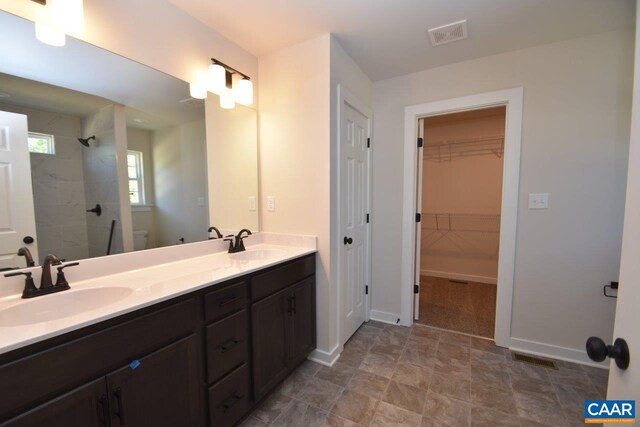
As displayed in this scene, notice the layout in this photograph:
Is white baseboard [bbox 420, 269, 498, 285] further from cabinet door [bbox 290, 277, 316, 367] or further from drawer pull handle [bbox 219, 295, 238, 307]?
drawer pull handle [bbox 219, 295, 238, 307]

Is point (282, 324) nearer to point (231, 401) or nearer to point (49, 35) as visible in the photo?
point (231, 401)

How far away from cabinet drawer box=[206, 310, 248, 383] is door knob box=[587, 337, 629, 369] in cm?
132

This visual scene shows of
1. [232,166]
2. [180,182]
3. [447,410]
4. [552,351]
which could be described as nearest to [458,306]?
[552,351]

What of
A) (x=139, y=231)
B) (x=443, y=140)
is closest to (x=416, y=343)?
(x=139, y=231)

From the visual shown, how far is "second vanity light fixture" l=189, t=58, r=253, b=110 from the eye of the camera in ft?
5.76

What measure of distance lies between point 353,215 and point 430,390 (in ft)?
4.48

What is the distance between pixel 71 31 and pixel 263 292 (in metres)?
1.56

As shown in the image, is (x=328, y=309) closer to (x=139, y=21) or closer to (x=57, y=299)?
(x=57, y=299)

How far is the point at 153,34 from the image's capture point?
1.51m

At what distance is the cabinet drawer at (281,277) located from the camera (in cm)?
151

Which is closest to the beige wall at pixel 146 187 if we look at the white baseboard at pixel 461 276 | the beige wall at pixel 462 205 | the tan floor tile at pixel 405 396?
the tan floor tile at pixel 405 396

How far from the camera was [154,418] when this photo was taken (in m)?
1.04

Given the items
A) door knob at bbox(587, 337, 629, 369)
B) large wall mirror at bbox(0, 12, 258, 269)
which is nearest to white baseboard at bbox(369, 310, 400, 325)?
large wall mirror at bbox(0, 12, 258, 269)

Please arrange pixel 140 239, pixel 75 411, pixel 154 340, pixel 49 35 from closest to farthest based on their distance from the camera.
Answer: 1. pixel 75 411
2. pixel 154 340
3. pixel 49 35
4. pixel 140 239
